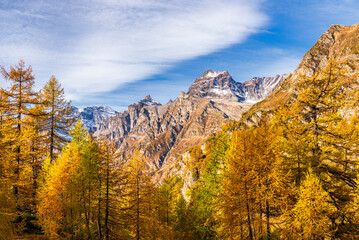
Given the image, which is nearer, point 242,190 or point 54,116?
point 242,190

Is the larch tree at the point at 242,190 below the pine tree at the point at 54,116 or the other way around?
below

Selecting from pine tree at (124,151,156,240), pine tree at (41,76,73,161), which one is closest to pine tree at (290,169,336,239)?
pine tree at (124,151,156,240)

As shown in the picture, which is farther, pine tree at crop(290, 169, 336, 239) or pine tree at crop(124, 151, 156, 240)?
pine tree at crop(124, 151, 156, 240)

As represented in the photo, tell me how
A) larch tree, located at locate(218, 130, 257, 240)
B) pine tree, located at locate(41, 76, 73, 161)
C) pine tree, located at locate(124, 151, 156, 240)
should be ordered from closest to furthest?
larch tree, located at locate(218, 130, 257, 240) < pine tree, located at locate(124, 151, 156, 240) < pine tree, located at locate(41, 76, 73, 161)

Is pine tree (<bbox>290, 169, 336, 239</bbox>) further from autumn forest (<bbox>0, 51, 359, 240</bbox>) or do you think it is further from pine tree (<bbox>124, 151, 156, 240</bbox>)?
pine tree (<bbox>124, 151, 156, 240</bbox>)

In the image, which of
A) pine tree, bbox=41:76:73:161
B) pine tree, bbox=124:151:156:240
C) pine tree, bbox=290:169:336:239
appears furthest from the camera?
pine tree, bbox=41:76:73:161

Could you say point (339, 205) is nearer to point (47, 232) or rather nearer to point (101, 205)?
point (101, 205)

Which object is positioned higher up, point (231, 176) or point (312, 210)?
point (231, 176)

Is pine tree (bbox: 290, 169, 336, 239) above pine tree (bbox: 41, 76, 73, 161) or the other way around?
the other way around

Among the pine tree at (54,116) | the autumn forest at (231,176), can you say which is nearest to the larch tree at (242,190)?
the autumn forest at (231,176)

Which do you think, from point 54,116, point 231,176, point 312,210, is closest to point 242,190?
point 231,176

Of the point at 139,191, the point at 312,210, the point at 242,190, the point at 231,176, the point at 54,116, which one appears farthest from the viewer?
the point at 54,116

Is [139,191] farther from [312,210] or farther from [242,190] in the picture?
[312,210]

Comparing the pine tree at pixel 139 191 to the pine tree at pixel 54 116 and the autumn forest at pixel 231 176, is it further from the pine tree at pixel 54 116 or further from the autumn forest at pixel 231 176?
the pine tree at pixel 54 116
